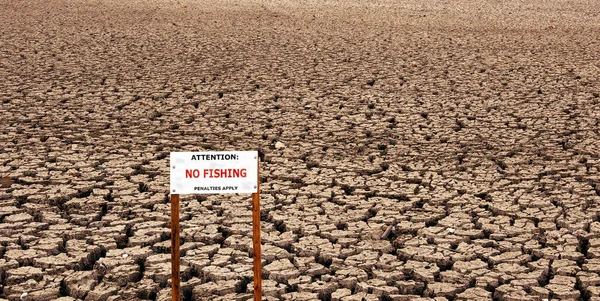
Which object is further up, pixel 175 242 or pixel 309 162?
pixel 309 162

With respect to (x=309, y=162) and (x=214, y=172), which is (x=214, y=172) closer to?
(x=214, y=172)

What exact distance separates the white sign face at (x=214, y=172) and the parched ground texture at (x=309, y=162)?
2.74 ft

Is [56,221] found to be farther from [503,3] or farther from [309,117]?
[503,3]

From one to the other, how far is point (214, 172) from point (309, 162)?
2.54m

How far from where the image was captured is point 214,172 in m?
2.62

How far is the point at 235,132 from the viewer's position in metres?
5.85

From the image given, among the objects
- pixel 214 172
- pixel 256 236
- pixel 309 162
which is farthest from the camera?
pixel 309 162

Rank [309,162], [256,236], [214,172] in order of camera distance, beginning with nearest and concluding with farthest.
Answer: [214,172] → [256,236] → [309,162]

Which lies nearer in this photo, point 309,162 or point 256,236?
point 256,236

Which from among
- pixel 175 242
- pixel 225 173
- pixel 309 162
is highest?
pixel 309 162

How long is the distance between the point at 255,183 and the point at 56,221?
1.80 meters

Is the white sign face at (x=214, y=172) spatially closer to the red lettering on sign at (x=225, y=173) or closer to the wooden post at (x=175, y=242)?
the red lettering on sign at (x=225, y=173)

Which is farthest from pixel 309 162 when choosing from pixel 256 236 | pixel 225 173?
pixel 225 173

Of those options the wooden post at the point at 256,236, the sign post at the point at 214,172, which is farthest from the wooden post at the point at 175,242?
the wooden post at the point at 256,236
